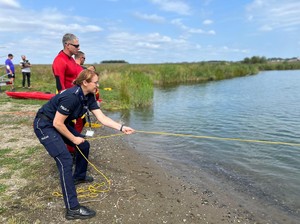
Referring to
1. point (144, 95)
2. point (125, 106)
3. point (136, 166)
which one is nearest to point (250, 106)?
point (144, 95)

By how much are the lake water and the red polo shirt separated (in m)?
3.02

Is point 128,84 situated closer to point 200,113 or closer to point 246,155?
point 200,113

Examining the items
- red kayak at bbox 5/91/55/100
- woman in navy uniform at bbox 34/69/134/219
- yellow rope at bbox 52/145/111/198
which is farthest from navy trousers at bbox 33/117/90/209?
red kayak at bbox 5/91/55/100

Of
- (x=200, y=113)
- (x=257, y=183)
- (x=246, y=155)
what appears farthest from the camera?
(x=200, y=113)

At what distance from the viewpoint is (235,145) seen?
9.28 m

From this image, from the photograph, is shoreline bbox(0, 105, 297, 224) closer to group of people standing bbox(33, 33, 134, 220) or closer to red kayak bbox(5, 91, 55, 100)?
group of people standing bbox(33, 33, 134, 220)

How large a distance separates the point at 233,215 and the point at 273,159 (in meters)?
3.76

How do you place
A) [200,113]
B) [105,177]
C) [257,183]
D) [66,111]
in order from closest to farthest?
[66,111]
[105,177]
[257,183]
[200,113]

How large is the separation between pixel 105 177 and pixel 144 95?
10927 mm

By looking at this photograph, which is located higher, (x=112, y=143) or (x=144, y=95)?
(x=144, y=95)

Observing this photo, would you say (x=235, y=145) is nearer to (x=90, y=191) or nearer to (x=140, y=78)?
(x=90, y=191)

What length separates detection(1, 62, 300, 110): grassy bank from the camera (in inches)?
640

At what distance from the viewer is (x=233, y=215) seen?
4871mm

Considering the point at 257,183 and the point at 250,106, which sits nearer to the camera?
the point at 257,183
